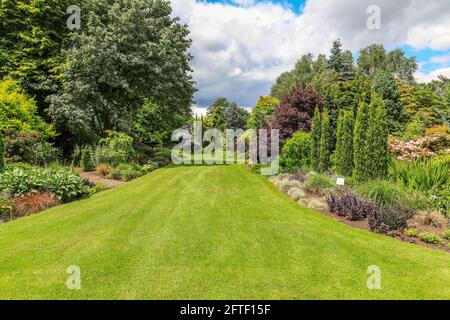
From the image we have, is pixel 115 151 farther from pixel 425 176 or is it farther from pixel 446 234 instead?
pixel 446 234

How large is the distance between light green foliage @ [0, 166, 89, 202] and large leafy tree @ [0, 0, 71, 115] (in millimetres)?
9063

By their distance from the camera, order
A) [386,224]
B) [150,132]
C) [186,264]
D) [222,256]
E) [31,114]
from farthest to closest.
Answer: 1. [150,132]
2. [31,114]
3. [386,224]
4. [222,256]
5. [186,264]

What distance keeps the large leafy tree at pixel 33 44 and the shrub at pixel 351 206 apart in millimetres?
15649

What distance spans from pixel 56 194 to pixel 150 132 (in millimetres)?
20557

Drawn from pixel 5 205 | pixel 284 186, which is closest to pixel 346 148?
pixel 284 186

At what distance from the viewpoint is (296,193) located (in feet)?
31.9

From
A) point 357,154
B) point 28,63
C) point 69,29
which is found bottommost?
point 357,154

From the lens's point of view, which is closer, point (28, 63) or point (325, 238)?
point (325, 238)

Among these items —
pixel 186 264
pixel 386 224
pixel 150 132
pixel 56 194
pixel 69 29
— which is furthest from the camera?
pixel 150 132

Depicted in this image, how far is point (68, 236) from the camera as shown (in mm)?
5855

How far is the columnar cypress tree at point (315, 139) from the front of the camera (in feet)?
45.3

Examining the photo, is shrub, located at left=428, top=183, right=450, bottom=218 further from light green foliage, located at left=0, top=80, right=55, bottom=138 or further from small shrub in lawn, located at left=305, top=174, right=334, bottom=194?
light green foliage, located at left=0, top=80, right=55, bottom=138
